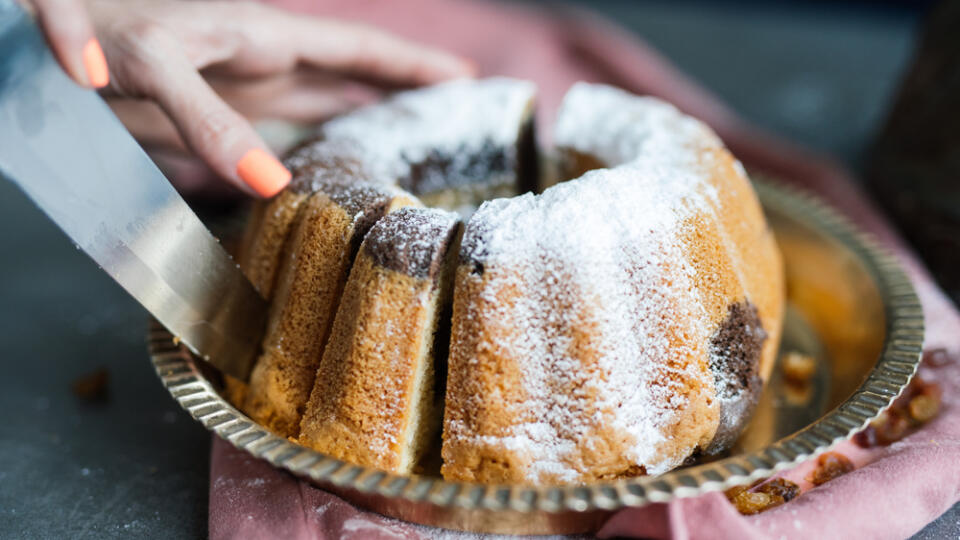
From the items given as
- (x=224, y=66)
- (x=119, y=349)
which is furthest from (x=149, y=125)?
(x=119, y=349)

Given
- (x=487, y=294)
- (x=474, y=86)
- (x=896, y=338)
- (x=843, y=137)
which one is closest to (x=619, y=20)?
(x=843, y=137)

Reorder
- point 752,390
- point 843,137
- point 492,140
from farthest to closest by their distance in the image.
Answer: point 843,137
point 492,140
point 752,390

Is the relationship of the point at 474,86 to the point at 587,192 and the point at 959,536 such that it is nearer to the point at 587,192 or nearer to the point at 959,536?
the point at 587,192

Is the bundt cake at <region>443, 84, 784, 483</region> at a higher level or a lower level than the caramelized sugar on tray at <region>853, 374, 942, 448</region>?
higher

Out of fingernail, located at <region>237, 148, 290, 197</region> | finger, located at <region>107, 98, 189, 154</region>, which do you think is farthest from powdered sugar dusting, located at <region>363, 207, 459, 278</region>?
finger, located at <region>107, 98, 189, 154</region>

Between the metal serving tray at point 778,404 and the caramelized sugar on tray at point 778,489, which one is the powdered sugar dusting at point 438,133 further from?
the caramelized sugar on tray at point 778,489

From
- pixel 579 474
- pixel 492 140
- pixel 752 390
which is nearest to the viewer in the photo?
pixel 579 474

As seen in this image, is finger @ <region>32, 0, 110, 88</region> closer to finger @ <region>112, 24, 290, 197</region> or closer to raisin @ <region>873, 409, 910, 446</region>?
finger @ <region>112, 24, 290, 197</region>

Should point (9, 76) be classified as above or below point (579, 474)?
above
